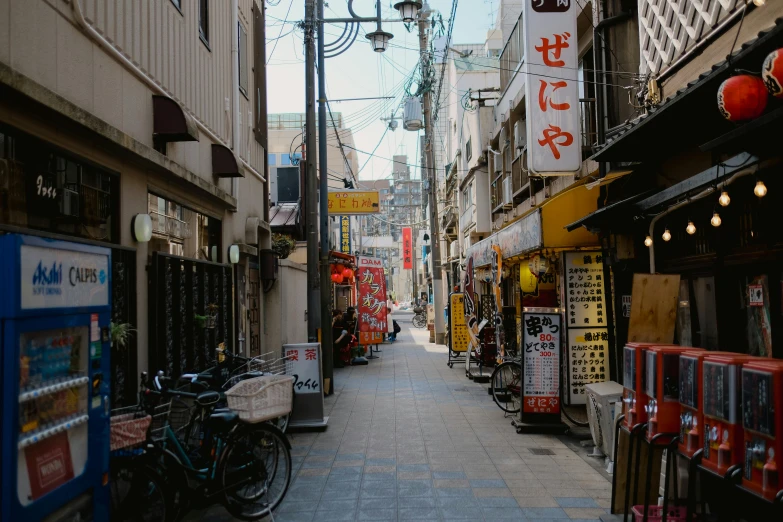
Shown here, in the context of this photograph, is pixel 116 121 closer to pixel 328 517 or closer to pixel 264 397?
pixel 264 397

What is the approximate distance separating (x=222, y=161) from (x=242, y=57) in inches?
154

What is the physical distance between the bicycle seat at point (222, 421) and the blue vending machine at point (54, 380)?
180cm

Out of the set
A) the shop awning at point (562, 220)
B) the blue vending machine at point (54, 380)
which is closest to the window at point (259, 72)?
the shop awning at point (562, 220)

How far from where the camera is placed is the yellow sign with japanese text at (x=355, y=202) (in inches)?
763

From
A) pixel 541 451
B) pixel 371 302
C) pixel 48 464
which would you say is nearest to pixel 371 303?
pixel 371 302

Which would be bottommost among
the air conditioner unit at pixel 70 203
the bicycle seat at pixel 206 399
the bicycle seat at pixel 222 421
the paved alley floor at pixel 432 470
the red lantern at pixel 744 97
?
the paved alley floor at pixel 432 470

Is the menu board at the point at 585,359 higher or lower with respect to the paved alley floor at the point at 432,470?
higher

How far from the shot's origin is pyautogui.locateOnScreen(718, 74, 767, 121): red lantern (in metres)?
5.32

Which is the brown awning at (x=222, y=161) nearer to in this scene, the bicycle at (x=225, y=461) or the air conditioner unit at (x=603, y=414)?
the bicycle at (x=225, y=461)

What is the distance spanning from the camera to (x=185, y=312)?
1071 cm

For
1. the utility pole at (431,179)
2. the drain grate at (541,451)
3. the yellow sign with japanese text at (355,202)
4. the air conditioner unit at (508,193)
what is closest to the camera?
the drain grate at (541,451)

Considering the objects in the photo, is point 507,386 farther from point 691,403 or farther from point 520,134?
point 691,403

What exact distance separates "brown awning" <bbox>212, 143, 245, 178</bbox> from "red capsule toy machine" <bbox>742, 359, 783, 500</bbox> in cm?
1011

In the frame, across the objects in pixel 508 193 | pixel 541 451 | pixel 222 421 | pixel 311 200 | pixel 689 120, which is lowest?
pixel 541 451
